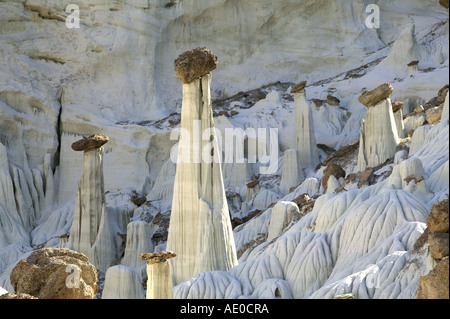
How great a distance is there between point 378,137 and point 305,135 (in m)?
9.43

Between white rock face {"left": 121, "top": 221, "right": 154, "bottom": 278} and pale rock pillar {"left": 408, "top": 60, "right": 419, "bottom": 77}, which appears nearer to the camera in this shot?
white rock face {"left": 121, "top": 221, "right": 154, "bottom": 278}

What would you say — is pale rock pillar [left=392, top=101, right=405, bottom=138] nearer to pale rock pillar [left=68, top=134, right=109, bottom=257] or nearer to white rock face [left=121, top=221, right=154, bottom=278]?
white rock face [left=121, top=221, right=154, bottom=278]

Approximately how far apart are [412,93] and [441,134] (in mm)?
16827

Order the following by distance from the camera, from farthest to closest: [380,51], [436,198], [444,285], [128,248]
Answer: [380,51]
[128,248]
[436,198]
[444,285]

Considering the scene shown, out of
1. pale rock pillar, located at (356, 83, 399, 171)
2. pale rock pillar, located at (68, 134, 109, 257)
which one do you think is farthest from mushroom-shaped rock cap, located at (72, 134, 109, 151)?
pale rock pillar, located at (356, 83, 399, 171)

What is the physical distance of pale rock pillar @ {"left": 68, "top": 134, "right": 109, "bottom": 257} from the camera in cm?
3984

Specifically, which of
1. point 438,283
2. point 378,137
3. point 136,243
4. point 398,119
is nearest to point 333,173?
point 378,137

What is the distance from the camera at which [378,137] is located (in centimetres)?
3359

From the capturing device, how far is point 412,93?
4494cm

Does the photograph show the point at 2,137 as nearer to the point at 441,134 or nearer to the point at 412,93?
the point at 412,93

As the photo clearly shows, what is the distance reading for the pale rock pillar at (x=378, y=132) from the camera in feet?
109

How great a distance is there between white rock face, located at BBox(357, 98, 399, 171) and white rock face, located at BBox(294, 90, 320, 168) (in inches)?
309

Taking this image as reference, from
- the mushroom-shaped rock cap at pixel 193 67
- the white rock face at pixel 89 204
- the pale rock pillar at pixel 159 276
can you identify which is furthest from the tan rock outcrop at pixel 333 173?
the pale rock pillar at pixel 159 276
